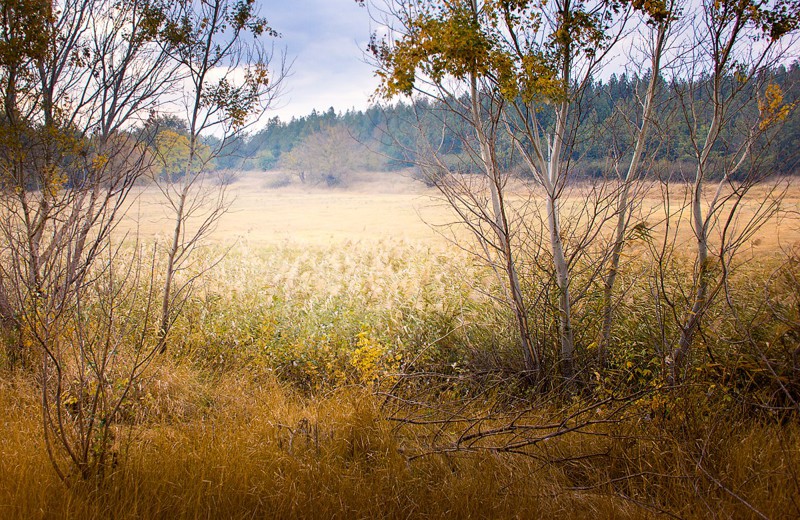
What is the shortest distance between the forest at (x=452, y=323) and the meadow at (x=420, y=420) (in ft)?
0.08

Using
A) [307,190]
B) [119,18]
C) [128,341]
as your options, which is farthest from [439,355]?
[307,190]

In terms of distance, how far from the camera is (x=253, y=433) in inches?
112

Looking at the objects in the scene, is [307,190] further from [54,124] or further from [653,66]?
[653,66]

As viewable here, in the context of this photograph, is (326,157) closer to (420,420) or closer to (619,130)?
(619,130)

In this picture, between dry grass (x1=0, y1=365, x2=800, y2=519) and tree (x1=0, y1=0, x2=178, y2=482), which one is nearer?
dry grass (x1=0, y1=365, x2=800, y2=519)

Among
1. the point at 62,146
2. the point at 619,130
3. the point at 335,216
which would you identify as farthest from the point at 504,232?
the point at 335,216

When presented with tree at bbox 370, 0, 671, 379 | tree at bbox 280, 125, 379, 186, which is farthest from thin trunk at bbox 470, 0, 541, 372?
tree at bbox 280, 125, 379, 186

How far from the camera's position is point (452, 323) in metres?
4.57

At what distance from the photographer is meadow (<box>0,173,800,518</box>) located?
2.20 metres

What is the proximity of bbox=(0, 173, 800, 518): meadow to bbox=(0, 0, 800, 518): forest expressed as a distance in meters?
0.02

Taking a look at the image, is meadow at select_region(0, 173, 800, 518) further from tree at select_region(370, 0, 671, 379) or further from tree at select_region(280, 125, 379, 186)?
tree at select_region(280, 125, 379, 186)

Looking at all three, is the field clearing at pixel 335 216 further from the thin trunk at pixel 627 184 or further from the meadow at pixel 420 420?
the thin trunk at pixel 627 184

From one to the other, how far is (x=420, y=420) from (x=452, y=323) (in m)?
1.57

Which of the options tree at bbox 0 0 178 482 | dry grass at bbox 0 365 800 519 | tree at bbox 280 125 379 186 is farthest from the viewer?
tree at bbox 280 125 379 186
